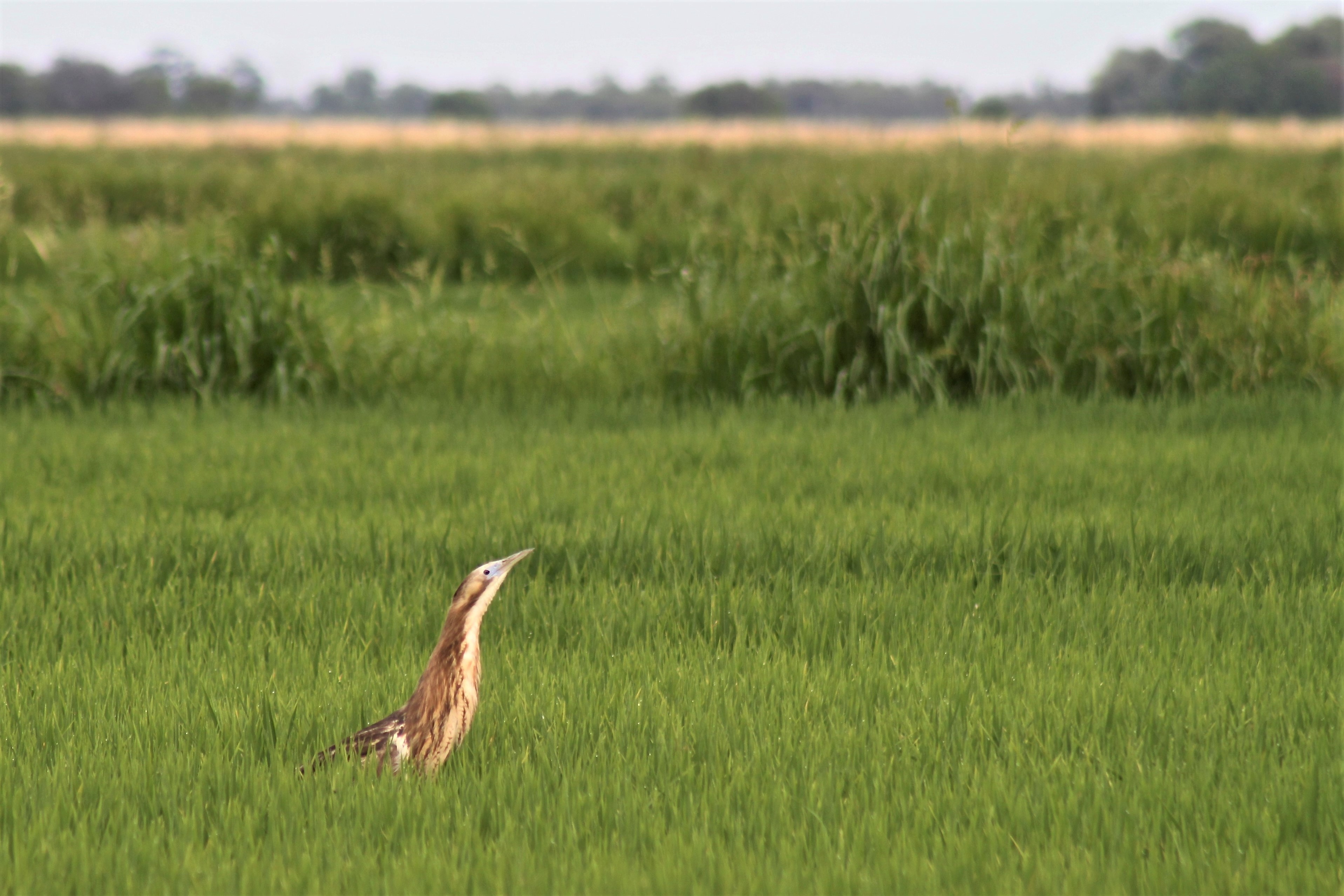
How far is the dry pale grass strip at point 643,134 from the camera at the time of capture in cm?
2853

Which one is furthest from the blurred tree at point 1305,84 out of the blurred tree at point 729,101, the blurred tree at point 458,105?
the blurred tree at point 458,105

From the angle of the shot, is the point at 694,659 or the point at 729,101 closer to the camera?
the point at 694,659

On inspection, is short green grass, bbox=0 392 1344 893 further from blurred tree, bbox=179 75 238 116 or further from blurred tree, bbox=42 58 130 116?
blurred tree, bbox=179 75 238 116

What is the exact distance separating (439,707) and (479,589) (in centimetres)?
30

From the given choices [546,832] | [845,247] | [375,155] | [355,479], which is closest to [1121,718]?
[546,832]

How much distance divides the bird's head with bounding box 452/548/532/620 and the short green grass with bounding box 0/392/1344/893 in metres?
0.40

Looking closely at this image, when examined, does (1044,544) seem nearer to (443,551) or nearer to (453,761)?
(443,551)

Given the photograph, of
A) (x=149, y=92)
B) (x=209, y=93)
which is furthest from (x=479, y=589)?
(x=209, y=93)

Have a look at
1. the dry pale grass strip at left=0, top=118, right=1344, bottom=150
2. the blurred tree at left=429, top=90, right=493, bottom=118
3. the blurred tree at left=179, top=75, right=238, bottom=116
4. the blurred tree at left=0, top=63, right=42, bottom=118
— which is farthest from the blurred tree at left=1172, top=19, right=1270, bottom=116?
the blurred tree at left=0, top=63, right=42, bottom=118

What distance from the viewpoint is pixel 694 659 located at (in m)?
3.89

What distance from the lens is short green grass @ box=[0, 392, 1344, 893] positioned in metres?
2.77

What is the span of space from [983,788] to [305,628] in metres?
2.26

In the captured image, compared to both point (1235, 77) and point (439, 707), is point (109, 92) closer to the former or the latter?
point (1235, 77)

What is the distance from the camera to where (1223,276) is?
8.51 meters
